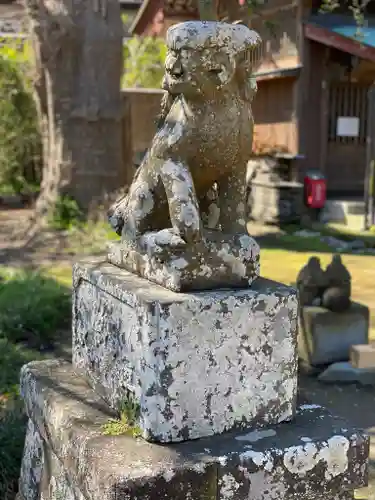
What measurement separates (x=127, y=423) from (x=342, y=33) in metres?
9.44

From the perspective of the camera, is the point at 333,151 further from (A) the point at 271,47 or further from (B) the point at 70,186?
(B) the point at 70,186

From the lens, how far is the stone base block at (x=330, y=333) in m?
5.23

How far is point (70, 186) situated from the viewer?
1059 cm

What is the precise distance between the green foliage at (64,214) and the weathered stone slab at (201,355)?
8451 millimetres

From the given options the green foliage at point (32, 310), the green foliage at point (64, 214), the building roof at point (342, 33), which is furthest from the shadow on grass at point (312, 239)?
the green foliage at point (32, 310)

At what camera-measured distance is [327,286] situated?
5.46 meters

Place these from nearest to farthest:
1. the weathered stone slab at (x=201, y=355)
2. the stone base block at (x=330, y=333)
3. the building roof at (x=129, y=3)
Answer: the weathered stone slab at (x=201, y=355) → the stone base block at (x=330, y=333) → the building roof at (x=129, y=3)

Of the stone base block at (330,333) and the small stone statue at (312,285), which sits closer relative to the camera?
the stone base block at (330,333)

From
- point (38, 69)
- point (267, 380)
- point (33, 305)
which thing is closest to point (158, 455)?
point (267, 380)

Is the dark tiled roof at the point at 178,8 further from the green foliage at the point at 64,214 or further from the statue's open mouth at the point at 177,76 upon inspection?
the statue's open mouth at the point at 177,76

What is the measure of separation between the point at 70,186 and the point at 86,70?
183cm

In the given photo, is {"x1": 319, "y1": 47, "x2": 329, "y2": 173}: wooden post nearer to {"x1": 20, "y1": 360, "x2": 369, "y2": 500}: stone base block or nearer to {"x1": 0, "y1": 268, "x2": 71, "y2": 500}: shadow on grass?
{"x1": 0, "y1": 268, "x2": 71, "y2": 500}: shadow on grass

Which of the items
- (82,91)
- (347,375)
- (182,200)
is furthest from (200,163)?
(82,91)

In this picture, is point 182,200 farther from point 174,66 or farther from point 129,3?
point 129,3
